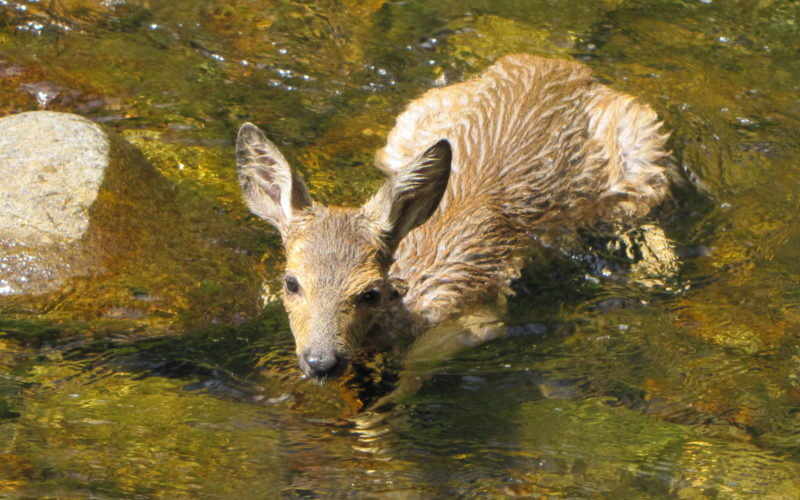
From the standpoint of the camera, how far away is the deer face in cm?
611

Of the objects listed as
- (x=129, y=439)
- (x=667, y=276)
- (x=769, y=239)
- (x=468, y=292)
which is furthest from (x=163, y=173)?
(x=769, y=239)

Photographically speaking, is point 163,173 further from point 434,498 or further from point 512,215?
point 434,498

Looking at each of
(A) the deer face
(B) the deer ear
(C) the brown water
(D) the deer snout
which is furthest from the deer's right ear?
(D) the deer snout

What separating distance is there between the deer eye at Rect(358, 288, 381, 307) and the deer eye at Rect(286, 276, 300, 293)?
16.2 inches

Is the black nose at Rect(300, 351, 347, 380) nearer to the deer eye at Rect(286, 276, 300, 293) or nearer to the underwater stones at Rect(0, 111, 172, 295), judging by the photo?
the deer eye at Rect(286, 276, 300, 293)

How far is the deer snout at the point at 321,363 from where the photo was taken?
582cm

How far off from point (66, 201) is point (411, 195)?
2.55m

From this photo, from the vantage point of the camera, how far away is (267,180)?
7180mm

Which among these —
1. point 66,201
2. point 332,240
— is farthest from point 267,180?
point 66,201

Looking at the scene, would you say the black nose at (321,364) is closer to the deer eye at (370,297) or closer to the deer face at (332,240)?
the deer face at (332,240)

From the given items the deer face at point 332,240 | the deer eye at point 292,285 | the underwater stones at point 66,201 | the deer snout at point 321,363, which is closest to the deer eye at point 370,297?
the deer face at point 332,240

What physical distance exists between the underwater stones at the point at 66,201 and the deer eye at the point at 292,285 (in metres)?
1.46

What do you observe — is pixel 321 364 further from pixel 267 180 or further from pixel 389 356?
pixel 267 180

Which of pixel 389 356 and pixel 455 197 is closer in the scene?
pixel 389 356
